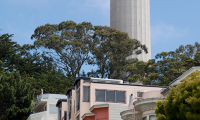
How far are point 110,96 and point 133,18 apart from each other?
206 ft

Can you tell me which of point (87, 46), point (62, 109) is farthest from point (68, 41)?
point (62, 109)

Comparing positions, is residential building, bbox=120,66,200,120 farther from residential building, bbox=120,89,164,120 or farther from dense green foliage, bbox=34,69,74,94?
dense green foliage, bbox=34,69,74,94

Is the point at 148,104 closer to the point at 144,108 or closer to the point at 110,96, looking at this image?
the point at 144,108

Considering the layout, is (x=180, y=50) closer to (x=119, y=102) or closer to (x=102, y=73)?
(x=102, y=73)

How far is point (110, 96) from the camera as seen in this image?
3962cm

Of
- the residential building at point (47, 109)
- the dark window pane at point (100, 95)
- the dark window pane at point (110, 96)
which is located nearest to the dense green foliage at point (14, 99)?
the residential building at point (47, 109)

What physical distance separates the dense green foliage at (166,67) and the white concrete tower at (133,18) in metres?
18.7

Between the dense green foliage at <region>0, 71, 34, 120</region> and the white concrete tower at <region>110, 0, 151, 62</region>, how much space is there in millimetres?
40397

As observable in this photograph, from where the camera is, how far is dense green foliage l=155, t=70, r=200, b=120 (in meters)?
20.5

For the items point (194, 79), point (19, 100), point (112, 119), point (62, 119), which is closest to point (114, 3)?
point (19, 100)

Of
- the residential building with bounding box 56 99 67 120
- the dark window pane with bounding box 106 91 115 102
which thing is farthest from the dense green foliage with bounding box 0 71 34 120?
the dark window pane with bounding box 106 91 115 102

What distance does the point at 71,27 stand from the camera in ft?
281

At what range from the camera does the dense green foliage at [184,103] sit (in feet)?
67.3

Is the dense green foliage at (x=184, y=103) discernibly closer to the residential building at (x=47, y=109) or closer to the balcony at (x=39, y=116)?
the residential building at (x=47, y=109)
